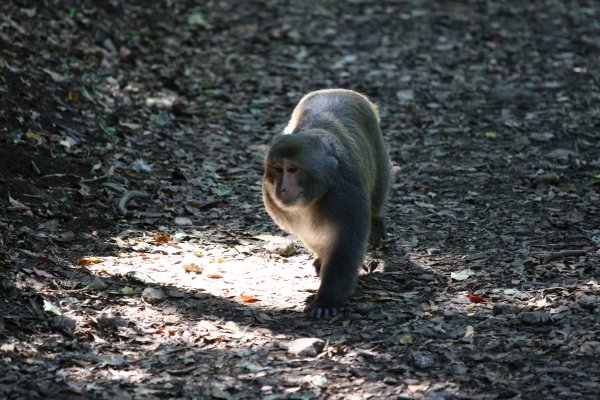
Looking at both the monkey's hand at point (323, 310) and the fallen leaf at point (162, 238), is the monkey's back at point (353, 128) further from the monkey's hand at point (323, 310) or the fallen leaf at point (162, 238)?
the fallen leaf at point (162, 238)

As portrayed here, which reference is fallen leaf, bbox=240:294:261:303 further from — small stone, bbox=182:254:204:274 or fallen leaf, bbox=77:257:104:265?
fallen leaf, bbox=77:257:104:265

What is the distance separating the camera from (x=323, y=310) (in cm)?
705

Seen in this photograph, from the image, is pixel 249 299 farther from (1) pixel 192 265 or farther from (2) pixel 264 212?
(2) pixel 264 212

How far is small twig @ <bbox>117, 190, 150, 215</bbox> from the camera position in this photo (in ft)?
29.5

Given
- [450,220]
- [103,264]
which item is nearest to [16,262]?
[103,264]

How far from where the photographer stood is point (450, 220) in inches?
364

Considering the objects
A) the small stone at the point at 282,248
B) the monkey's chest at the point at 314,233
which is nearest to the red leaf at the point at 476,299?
the monkey's chest at the point at 314,233

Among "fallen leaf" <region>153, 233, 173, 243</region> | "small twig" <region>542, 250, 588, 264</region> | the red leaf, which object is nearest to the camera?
the red leaf

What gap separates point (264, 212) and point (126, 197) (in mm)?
1492

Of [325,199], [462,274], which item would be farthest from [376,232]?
[325,199]

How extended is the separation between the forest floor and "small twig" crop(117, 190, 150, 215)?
3cm

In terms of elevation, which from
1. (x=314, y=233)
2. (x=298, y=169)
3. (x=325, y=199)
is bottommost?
(x=314, y=233)

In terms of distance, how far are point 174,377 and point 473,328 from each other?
2339 mm

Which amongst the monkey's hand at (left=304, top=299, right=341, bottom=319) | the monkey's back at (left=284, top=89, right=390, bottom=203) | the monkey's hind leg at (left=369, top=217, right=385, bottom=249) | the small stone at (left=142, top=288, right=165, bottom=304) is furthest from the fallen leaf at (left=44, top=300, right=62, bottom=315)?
the monkey's hind leg at (left=369, top=217, right=385, bottom=249)
